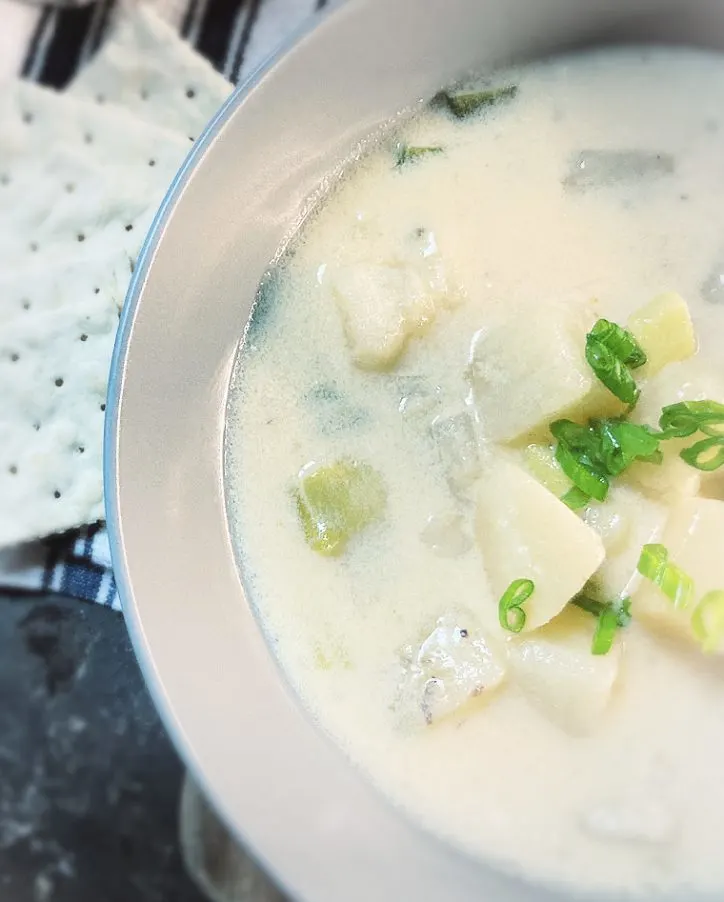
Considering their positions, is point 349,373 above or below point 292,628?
above

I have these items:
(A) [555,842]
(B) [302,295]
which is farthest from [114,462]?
(A) [555,842]

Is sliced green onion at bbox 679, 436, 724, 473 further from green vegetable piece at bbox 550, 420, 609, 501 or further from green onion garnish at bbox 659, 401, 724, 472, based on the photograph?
green vegetable piece at bbox 550, 420, 609, 501

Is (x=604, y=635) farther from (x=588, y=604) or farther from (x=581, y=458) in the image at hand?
(x=581, y=458)

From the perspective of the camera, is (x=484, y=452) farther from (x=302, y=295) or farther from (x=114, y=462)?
(x=114, y=462)

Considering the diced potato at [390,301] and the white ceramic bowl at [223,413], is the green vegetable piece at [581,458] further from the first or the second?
the white ceramic bowl at [223,413]

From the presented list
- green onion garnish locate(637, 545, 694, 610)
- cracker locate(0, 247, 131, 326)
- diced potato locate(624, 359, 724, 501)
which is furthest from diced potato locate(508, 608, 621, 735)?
cracker locate(0, 247, 131, 326)
